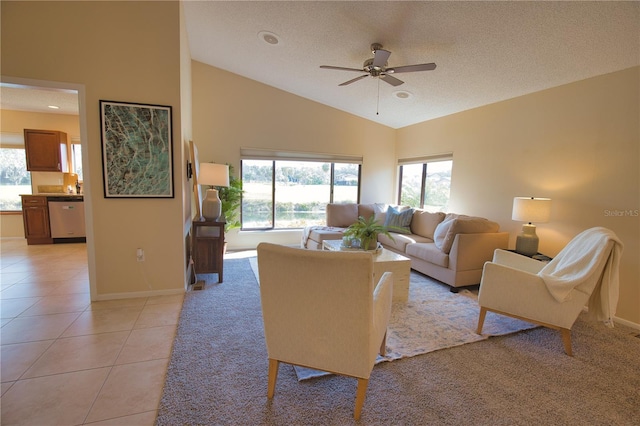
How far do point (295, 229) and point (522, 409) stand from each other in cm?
428

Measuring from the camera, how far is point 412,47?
2.88m

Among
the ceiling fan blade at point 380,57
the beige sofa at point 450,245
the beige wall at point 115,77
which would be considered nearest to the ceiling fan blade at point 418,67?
the ceiling fan blade at point 380,57

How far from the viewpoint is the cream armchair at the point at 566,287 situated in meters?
1.93

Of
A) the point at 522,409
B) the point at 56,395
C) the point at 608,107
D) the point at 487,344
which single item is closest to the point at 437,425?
the point at 522,409

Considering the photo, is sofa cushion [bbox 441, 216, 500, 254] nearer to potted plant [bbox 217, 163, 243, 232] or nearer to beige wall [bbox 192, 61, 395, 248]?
beige wall [bbox 192, 61, 395, 248]

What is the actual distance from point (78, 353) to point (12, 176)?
17.8 ft

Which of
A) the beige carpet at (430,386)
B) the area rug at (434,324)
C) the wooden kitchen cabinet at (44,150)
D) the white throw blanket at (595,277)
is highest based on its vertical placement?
the wooden kitchen cabinet at (44,150)

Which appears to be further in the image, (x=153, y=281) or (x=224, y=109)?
(x=224, y=109)

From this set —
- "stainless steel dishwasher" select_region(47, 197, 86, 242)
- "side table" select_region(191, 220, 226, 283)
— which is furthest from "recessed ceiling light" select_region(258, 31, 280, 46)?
"stainless steel dishwasher" select_region(47, 197, 86, 242)

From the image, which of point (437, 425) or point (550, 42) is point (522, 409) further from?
point (550, 42)

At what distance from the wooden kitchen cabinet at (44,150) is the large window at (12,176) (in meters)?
0.32

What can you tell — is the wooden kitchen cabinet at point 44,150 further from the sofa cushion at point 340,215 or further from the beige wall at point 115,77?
the sofa cushion at point 340,215

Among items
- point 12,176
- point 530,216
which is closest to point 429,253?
point 530,216

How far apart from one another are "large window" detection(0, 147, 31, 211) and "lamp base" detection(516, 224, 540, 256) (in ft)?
26.4
